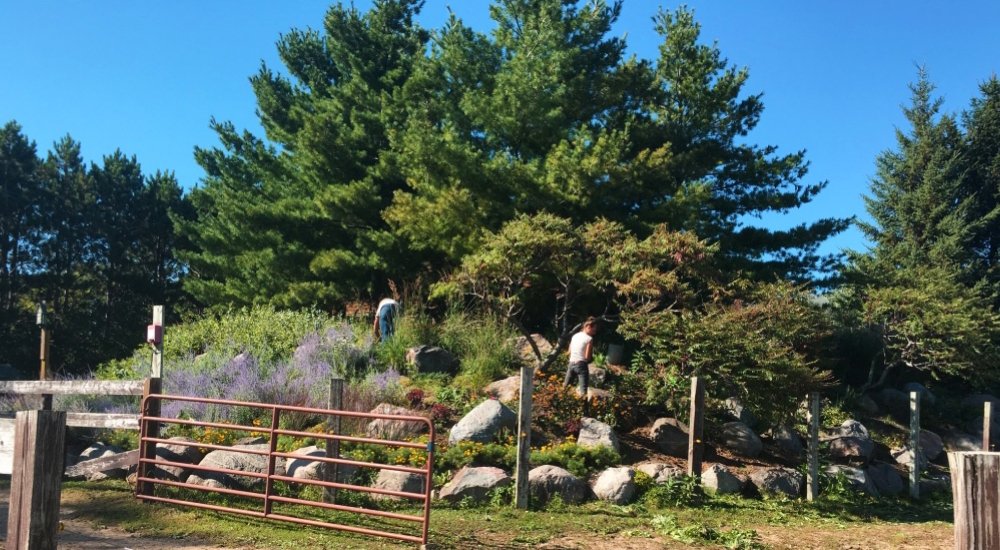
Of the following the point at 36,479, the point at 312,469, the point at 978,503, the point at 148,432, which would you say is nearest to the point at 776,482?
the point at 312,469

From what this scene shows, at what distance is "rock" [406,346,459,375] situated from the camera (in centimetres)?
1559

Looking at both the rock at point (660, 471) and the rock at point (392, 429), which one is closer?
the rock at point (660, 471)

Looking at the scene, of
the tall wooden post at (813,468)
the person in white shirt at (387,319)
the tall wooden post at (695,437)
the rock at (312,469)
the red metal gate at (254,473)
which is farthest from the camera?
the person in white shirt at (387,319)

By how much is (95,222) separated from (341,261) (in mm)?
19331

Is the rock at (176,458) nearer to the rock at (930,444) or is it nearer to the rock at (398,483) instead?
the rock at (398,483)

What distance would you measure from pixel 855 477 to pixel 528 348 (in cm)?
668

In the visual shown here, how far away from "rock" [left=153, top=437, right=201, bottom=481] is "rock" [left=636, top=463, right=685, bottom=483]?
6182 mm

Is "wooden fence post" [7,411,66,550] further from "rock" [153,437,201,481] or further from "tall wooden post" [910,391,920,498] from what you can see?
"tall wooden post" [910,391,920,498]

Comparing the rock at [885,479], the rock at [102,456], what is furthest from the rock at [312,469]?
the rock at [885,479]

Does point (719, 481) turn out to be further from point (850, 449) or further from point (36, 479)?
point (36, 479)

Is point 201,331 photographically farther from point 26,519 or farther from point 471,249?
point 26,519

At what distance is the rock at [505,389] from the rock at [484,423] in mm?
1270

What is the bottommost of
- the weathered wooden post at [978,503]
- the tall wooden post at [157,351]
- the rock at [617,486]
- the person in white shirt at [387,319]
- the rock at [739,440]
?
the rock at [617,486]

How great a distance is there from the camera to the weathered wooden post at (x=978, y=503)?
106 inches
